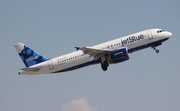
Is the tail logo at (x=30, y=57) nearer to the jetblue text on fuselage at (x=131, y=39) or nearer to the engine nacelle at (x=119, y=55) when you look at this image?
the engine nacelle at (x=119, y=55)

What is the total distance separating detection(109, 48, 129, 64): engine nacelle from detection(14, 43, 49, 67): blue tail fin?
39.8ft

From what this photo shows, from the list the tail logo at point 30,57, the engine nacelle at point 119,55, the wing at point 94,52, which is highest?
the tail logo at point 30,57

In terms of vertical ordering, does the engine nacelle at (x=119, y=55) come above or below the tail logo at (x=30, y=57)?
below

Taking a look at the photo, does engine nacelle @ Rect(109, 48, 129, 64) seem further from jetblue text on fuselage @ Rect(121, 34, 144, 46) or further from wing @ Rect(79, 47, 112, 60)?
jetblue text on fuselage @ Rect(121, 34, 144, 46)

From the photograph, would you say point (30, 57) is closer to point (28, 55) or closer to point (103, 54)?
point (28, 55)

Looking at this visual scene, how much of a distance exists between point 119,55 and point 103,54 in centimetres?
315

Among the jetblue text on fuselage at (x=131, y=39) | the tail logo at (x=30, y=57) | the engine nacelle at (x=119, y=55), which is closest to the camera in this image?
the engine nacelle at (x=119, y=55)

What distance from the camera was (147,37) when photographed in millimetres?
64688

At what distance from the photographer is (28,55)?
71.1m

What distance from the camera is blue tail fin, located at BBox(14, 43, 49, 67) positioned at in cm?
6981

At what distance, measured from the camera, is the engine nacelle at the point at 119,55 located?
63125mm

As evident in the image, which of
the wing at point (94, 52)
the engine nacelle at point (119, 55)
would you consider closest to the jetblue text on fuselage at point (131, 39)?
the engine nacelle at point (119, 55)

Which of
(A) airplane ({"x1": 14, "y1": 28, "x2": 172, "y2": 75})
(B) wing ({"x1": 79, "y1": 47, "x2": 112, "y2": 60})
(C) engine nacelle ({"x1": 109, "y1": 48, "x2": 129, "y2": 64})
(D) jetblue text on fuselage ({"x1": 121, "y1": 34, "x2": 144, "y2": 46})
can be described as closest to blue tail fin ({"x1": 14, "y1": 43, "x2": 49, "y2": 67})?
(A) airplane ({"x1": 14, "y1": 28, "x2": 172, "y2": 75})

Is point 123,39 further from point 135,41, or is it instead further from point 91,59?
point 91,59
